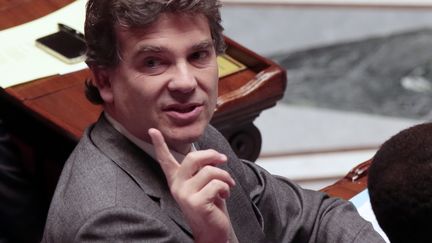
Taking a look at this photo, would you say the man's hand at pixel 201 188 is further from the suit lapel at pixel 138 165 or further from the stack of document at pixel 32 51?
the stack of document at pixel 32 51

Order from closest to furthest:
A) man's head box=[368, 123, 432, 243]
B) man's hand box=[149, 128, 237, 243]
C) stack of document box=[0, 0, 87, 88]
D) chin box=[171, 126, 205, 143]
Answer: man's head box=[368, 123, 432, 243] → man's hand box=[149, 128, 237, 243] → chin box=[171, 126, 205, 143] → stack of document box=[0, 0, 87, 88]

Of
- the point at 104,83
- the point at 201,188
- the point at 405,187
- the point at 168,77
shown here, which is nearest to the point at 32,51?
the point at 104,83

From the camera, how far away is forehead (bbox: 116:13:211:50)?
1.23 m

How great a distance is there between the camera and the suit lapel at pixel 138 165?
1301mm

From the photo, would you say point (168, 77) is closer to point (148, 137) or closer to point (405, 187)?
point (148, 137)

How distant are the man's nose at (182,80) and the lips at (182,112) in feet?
0.08

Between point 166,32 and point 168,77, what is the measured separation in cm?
6

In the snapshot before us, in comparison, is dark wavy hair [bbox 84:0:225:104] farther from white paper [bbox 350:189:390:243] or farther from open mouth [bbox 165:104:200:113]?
white paper [bbox 350:189:390:243]

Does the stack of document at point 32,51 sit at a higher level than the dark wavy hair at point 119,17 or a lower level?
lower

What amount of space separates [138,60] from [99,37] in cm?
8

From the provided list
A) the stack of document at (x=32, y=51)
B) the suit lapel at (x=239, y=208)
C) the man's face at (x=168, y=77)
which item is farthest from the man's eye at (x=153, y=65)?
the stack of document at (x=32, y=51)

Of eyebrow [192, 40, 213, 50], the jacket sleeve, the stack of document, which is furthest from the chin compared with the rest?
the stack of document

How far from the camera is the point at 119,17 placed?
1239 millimetres

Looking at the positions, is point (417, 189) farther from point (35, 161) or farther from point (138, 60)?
point (35, 161)
